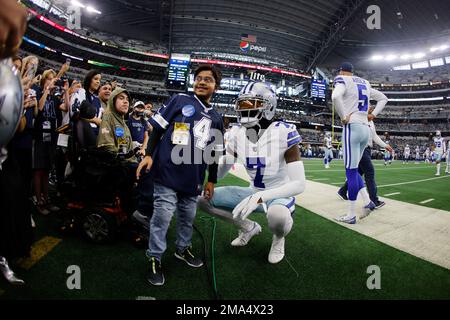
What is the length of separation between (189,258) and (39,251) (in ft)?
4.34

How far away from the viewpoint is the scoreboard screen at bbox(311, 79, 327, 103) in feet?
108

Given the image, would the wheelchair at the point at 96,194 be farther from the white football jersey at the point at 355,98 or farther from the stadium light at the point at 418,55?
the stadium light at the point at 418,55

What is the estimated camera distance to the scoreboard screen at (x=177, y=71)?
25.4 meters

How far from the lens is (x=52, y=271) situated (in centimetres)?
176

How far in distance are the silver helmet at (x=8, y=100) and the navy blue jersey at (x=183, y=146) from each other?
1153mm

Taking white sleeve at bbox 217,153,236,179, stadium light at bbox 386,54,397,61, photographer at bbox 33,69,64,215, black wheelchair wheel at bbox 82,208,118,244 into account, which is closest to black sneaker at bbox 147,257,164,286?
black wheelchair wheel at bbox 82,208,118,244

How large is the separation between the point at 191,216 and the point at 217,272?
0.52 metres

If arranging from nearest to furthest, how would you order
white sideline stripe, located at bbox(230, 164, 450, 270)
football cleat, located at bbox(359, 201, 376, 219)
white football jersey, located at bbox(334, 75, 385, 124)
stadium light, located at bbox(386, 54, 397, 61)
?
white sideline stripe, located at bbox(230, 164, 450, 270) < white football jersey, located at bbox(334, 75, 385, 124) < football cleat, located at bbox(359, 201, 376, 219) < stadium light, located at bbox(386, 54, 397, 61)

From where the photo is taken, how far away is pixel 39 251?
81.0 inches

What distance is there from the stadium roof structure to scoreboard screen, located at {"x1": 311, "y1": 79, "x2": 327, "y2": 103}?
5468 millimetres

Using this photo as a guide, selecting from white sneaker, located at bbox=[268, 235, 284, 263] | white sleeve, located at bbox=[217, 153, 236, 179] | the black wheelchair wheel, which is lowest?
white sneaker, located at bbox=[268, 235, 284, 263]

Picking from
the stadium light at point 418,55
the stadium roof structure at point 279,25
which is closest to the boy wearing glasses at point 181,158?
the stadium roof structure at point 279,25

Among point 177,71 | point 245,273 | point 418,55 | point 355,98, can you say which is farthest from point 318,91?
point 245,273

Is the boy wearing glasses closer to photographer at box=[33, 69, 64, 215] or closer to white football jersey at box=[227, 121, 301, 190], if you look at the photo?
white football jersey at box=[227, 121, 301, 190]
